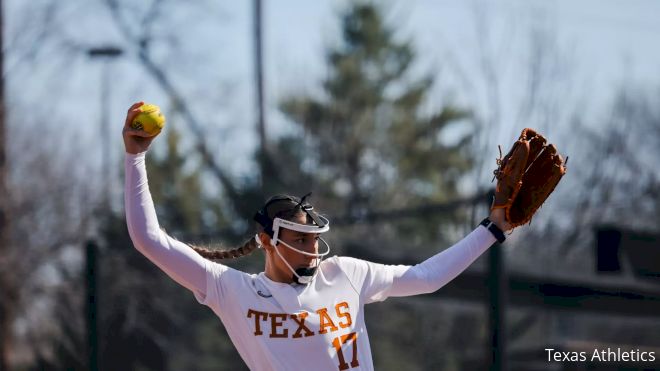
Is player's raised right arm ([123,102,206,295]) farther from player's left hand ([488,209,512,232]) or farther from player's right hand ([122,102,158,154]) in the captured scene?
player's left hand ([488,209,512,232])

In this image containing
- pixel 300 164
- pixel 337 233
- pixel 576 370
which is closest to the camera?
pixel 576 370

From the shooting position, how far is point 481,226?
15.4ft

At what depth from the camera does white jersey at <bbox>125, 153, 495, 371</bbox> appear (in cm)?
433

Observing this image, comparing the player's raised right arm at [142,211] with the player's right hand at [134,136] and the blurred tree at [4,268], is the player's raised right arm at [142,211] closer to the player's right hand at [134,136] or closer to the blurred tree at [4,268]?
the player's right hand at [134,136]

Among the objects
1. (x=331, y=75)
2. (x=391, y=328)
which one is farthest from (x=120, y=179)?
(x=331, y=75)

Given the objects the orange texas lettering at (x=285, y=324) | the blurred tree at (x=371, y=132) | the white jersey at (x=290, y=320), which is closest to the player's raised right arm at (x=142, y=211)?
the white jersey at (x=290, y=320)

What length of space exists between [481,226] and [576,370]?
17.2 ft

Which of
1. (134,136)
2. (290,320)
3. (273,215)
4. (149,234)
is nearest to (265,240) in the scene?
(273,215)

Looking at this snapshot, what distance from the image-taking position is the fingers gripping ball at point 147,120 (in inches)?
154

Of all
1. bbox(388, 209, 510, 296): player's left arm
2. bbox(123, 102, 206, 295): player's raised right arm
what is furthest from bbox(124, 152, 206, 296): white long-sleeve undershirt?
bbox(388, 209, 510, 296): player's left arm

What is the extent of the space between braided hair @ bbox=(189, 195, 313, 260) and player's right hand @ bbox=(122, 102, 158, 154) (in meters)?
0.76

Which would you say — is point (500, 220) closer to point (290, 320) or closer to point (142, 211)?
point (290, 320)

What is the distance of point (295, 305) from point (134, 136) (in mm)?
931

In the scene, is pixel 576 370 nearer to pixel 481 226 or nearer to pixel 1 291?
pixel 481 226
